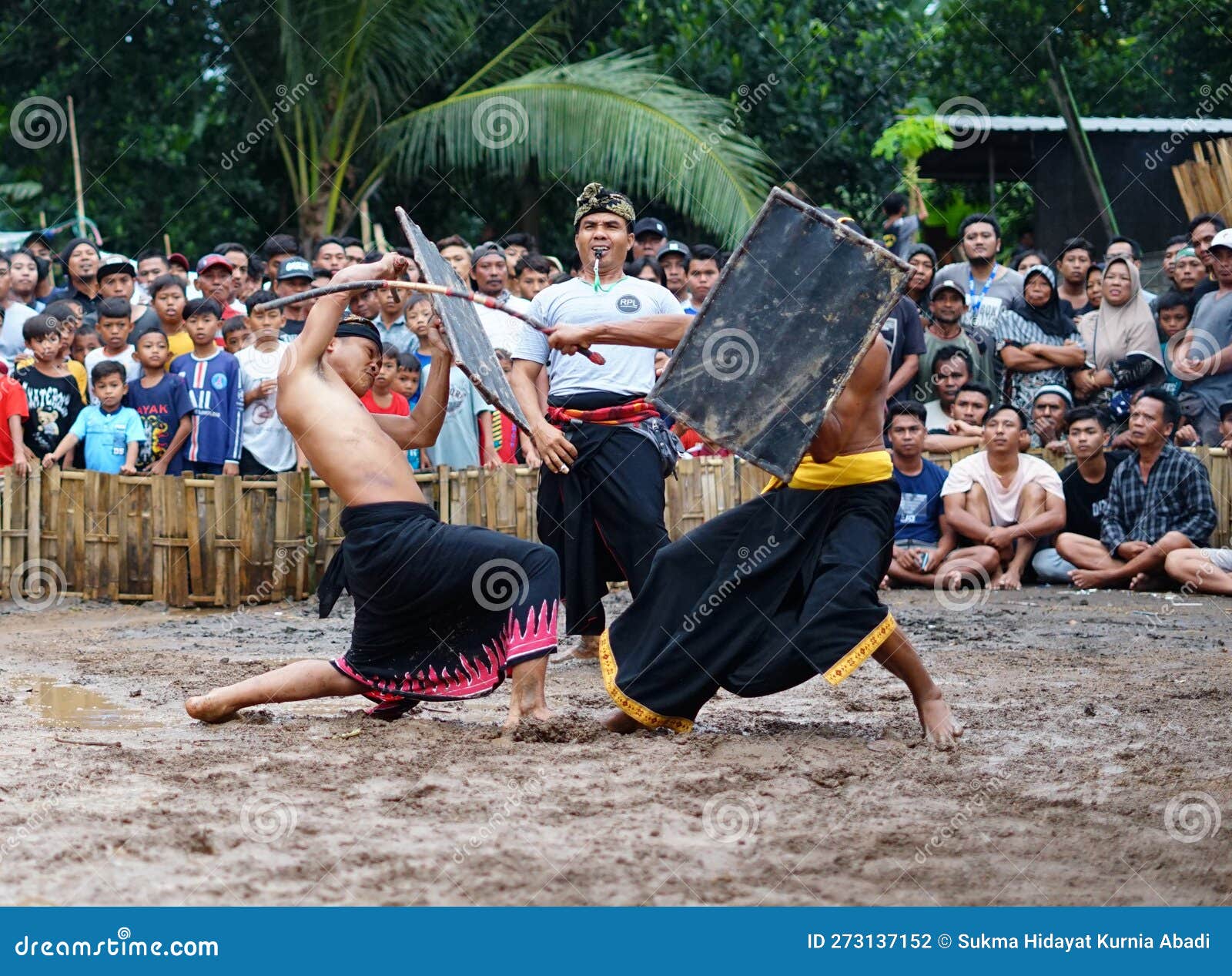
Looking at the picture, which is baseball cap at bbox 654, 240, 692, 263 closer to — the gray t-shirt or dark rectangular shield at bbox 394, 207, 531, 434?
the gray t-shirt

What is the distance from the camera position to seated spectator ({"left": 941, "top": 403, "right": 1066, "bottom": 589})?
31.6ft

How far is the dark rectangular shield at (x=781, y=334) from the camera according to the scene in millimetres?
5145

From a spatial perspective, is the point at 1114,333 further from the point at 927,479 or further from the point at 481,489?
the point at 481,489

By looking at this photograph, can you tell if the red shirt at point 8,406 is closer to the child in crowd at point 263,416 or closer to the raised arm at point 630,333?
the child in crowd at point 263,416

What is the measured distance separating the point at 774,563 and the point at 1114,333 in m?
5.79

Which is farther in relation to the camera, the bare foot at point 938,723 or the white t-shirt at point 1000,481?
the white t-shirt at point 1000,481

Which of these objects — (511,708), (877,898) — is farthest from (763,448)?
(877,898)

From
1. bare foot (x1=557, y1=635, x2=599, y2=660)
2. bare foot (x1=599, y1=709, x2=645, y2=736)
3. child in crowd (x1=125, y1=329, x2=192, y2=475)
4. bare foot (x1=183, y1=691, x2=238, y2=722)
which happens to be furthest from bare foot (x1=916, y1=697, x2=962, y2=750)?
child in crowd (x1=125, y1=329, x2=192, y2=475)

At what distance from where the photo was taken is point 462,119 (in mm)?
14703

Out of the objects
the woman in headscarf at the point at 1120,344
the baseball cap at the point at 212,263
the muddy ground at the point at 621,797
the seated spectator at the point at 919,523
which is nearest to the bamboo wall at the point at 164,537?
the seated spectator at the point at 919,523

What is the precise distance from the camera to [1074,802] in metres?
4.66

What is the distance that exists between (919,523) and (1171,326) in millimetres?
2231

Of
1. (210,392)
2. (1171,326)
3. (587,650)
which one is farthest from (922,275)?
(210,392)

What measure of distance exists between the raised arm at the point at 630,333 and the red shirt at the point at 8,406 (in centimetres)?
450
